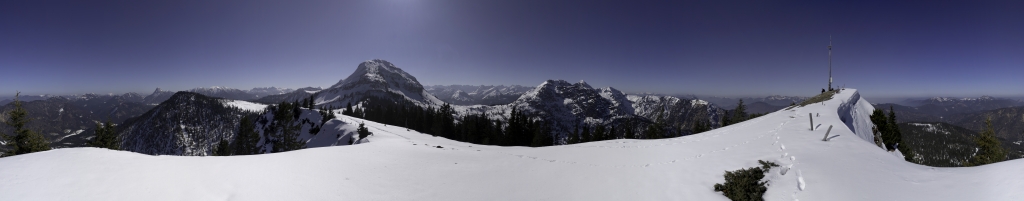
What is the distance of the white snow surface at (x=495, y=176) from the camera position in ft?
20.4

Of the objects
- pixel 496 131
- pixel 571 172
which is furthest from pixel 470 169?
pixel 496 131

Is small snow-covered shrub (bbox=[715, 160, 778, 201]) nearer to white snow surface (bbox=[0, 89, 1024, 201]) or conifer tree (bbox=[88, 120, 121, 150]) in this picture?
white snow surface (bbox=[0, 89, 1024, 201])

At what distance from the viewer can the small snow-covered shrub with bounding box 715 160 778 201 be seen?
8641 mm

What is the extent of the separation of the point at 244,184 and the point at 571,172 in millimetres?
9139

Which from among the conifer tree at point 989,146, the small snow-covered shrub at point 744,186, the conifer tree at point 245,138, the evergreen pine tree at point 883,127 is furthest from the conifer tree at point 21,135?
the conifer tree at point 989,146

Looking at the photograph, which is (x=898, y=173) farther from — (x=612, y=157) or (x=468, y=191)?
(x=468, y=191)

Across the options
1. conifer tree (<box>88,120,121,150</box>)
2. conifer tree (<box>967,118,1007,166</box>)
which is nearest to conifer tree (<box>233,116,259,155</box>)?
conifer tree (<box>88,120,121,150</box>)

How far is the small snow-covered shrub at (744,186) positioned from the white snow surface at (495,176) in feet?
0.91

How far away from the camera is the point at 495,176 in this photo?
11.1 metres

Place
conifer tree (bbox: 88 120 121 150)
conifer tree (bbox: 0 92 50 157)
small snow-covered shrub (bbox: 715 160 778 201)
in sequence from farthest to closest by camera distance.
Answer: conifer tree (bbox: 88 120 121 150), conifer tree (bbox: 0 92 50 157), small snow-covered shrub (bbox: 715 160 778 201)

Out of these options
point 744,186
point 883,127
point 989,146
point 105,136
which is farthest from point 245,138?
point 989,146

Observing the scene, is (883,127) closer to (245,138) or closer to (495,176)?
(495,176)

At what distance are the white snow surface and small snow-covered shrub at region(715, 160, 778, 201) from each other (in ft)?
0.91

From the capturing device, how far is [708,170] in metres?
11.2
